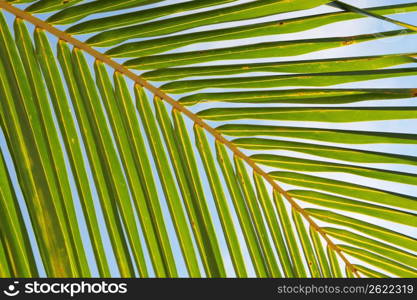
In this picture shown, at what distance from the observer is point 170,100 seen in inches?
55.7

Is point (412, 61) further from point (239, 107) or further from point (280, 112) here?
point (239, 107)

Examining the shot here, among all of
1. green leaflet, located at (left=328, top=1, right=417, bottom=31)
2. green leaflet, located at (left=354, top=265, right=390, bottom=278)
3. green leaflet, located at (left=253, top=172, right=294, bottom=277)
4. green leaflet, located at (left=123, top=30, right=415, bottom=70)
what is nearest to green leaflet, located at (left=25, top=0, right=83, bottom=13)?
green leaflet, located at (left=123, top=30, right=415, bottom=70)

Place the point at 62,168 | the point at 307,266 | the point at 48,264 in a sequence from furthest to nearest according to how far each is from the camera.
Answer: the point at 307,266
the point at 62,168
the point at 48,264

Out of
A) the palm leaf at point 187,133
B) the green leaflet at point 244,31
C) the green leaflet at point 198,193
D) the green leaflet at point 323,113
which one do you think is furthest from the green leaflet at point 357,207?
the green leaflet at point 244,31

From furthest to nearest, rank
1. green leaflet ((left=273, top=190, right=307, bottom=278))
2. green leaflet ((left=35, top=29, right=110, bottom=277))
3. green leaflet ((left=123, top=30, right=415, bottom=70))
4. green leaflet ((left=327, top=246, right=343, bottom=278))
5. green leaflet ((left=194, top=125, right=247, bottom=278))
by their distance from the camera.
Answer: green leaflet ((left=327, top=246, right=343, bottom=278)), green leaflet ((left=273, top=190, right=307, bottom=278)), green leaflet ((left=194, top=125, right=247, bottom=278)), green leaflet ((left=123, top=30, right=415, bottom=70)), green leaflet ((left=35, top=29, right=110, bottom=277))

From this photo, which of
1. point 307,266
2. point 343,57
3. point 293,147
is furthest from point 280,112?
point 307,266

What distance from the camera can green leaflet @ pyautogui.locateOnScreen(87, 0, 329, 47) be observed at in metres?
1.21

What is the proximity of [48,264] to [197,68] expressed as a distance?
2.04ft

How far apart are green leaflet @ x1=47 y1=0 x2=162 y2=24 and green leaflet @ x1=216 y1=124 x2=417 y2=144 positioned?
477 mm

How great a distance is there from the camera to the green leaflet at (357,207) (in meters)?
1.37

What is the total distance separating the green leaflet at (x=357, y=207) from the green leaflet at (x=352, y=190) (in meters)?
0.02

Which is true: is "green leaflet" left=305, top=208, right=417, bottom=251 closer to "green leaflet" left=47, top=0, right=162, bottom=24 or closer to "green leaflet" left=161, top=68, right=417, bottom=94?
"green leaflet" left=161, top=68, right=417, bottom=94

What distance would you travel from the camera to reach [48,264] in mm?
1043

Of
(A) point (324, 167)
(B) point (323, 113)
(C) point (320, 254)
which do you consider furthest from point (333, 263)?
(B) point (323, 113)
